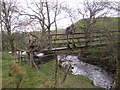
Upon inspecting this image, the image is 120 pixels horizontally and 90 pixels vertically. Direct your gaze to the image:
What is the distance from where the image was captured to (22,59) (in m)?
5.54

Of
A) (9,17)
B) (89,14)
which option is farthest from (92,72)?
(9,17)

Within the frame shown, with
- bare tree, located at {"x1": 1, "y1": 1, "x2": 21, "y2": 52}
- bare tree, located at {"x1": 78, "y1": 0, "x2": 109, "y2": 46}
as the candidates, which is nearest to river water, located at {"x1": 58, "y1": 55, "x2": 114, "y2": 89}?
bare tree, located at {"x1": 78, "y1": 0, "x2": 109, "y2": 46}

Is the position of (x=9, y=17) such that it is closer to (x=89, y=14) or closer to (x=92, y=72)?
(x=89, y=14)

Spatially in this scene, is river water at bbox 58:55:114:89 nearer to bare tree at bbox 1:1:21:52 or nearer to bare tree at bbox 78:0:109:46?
bare tree at bbox 78:0:109:46

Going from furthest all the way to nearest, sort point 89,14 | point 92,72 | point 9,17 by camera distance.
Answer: point 89,14, point 9,17, point 92,72

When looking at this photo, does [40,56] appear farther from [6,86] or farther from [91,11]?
[91,11]

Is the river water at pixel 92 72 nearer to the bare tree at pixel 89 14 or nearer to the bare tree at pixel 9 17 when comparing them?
the bare tree at pixel 89 14

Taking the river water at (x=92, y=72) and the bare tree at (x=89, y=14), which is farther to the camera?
the bare tree at (x=89, y=14)

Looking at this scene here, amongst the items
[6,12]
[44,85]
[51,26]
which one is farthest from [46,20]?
[44,85]

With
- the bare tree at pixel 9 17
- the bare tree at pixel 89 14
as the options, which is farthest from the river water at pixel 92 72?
the bare tree at pixel 9 17

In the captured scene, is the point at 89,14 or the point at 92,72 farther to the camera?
the point at 89,14

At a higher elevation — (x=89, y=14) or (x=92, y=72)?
(x=89, y=14)

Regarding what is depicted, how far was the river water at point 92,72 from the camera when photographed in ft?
17.8

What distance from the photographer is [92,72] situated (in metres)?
6.76
